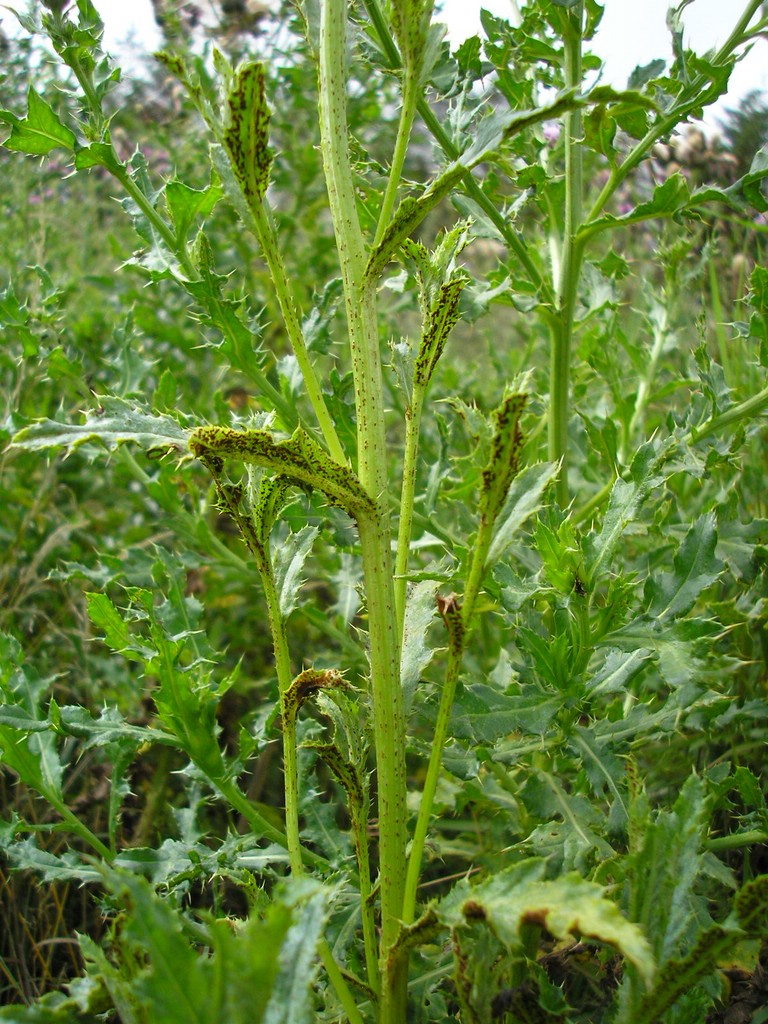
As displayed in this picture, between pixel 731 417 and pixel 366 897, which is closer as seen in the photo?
pixel 366 897

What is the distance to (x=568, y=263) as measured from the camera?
62.8 inches

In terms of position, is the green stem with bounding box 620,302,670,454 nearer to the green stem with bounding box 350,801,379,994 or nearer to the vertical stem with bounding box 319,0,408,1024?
the vertical stem with bounding box 319,0,408,1024

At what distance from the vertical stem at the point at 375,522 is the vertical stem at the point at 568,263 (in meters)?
0.57

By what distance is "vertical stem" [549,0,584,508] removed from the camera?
1547 millimetres

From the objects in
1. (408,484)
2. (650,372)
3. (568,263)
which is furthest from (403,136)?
(650,372)

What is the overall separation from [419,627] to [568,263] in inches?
31.9

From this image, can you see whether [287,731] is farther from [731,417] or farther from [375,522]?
[731,417]

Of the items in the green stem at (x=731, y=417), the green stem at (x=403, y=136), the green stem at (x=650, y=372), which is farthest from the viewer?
the green stem at (x=650, y=372)

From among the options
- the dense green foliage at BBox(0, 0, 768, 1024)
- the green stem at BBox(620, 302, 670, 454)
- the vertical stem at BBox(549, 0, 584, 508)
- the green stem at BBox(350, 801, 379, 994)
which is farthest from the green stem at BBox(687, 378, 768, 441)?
the green stem at BBox(350, 801, 379, 994)

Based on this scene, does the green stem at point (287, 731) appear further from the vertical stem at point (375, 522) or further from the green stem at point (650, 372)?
the green stem at point (650, 372)

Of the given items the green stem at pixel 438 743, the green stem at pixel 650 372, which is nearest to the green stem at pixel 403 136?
the green stem at pixel 438 743

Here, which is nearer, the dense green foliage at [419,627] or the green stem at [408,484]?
the dense green foliage at [419,627]

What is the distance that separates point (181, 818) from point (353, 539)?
2.01 feet

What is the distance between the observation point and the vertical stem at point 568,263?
155cm
